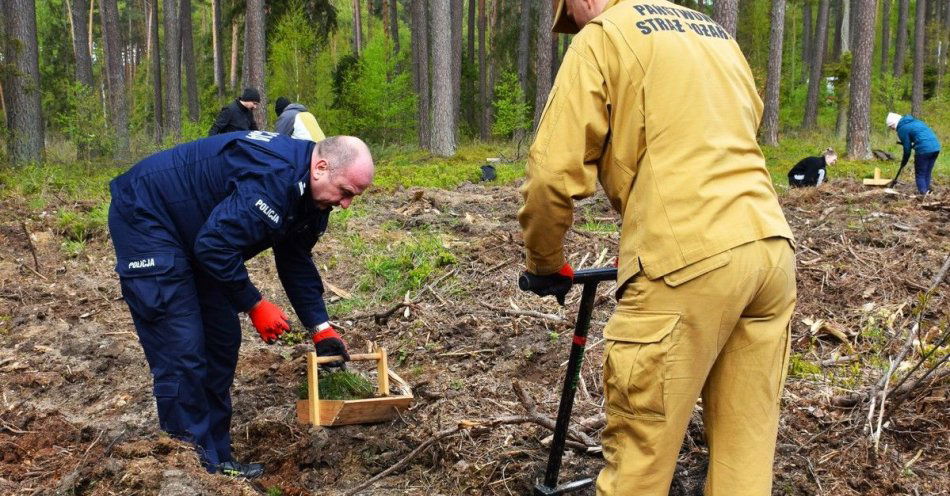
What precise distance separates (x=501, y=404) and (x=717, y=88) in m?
2.55

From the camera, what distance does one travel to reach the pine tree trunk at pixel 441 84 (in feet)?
61.8

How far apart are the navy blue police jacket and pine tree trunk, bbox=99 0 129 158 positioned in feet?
50.8

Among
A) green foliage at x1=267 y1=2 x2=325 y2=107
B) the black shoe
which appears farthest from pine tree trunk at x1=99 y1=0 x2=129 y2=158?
the black shoe

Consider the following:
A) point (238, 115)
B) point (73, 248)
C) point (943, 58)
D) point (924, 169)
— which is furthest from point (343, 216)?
point (943, 58)

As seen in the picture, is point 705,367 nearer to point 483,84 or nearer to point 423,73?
point 423,73

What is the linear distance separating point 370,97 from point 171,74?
656 centimetres

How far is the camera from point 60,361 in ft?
19.4

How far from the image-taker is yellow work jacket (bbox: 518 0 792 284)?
2.34 m

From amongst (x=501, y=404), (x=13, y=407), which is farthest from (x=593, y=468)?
(x=13, y=407)

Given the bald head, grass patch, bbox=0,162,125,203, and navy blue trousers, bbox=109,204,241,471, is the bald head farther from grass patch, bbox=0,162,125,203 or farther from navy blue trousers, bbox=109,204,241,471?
grass patch, bbox=0,162,125,203

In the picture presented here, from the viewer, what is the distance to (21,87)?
49.2ft

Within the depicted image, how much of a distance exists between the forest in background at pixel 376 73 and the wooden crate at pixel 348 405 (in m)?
11.0

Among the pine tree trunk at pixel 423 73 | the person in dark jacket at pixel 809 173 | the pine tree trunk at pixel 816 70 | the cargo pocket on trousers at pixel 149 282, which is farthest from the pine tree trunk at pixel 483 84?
the cargo pocket on trousers at pixel 149 282

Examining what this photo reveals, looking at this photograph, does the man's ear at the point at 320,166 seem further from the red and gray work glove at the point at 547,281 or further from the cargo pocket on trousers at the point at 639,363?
the cargo pocket on trousers at the point at 639,363
